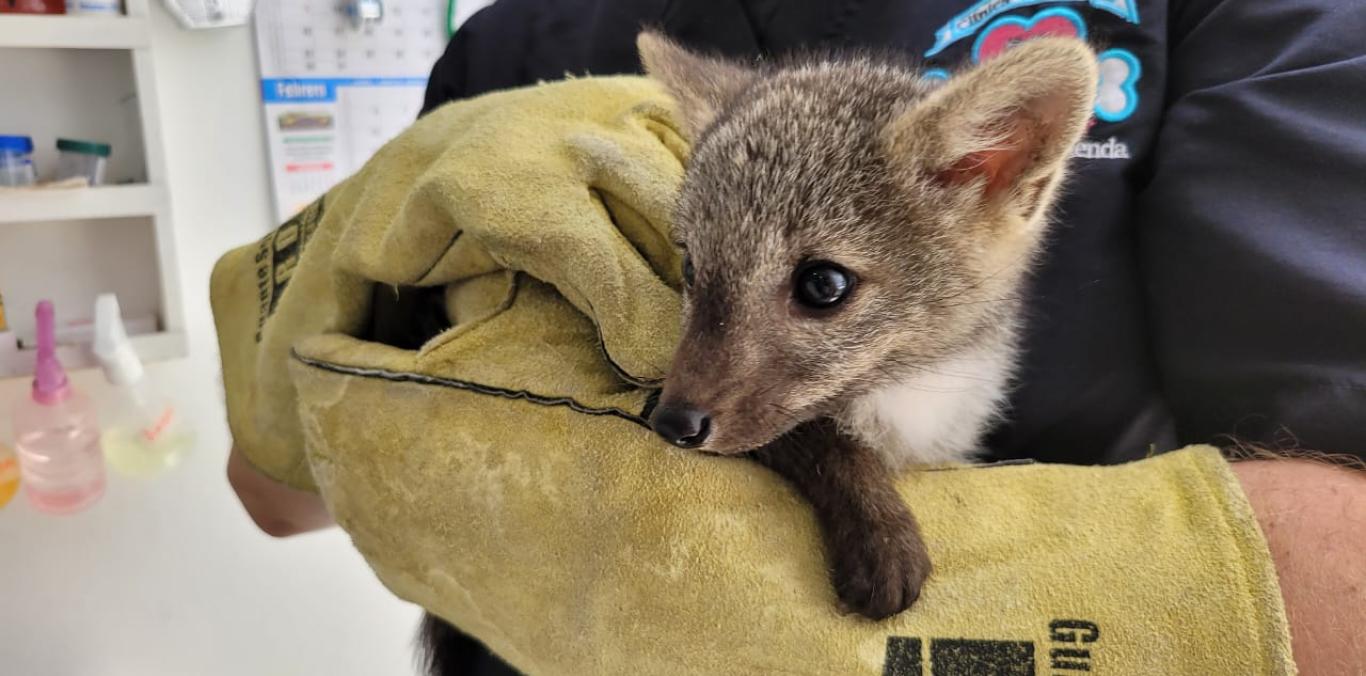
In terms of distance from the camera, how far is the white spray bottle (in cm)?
196

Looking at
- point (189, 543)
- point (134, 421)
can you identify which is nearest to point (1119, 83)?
point (134, 421)

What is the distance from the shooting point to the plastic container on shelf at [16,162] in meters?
1.80

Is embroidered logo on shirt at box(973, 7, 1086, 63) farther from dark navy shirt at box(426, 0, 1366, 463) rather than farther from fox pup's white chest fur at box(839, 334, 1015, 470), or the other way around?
fox pup's white chest fur at box(839, 334, 1015, 470)

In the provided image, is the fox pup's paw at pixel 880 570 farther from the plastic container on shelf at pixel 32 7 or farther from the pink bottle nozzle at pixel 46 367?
the plastic container on shelf at pixel 32 7

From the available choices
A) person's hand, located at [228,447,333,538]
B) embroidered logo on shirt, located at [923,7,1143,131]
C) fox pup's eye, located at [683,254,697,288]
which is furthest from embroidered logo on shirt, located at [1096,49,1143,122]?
person's hand, located at [228,447,333,538]

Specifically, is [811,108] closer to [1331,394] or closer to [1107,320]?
[1107,320]

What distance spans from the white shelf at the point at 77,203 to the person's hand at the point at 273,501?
30.4 inches

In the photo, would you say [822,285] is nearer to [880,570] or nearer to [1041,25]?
[880,570]

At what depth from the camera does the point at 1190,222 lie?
1060mm

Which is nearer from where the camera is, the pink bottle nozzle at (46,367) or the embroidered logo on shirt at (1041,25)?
the embroidered logo on shirt at (1041,25)

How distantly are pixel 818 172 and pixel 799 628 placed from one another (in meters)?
0.51

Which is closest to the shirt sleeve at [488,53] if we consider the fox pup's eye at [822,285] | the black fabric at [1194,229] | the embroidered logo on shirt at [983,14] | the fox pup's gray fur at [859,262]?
the black fabric at [1194,229]

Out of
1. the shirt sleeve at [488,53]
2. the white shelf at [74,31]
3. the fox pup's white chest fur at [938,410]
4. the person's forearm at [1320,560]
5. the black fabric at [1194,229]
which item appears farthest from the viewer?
the white shelf at [74,31]

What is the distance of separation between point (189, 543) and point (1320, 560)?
101 inches
